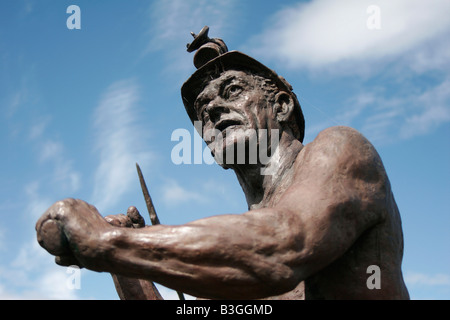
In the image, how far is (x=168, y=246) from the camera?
9.21 feet

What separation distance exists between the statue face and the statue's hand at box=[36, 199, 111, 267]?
1862 millimetres

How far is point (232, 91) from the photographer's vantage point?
490 cm

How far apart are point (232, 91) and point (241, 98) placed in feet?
0.41

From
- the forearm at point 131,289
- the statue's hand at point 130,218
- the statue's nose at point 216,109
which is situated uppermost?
the statue's nose at point 216,109

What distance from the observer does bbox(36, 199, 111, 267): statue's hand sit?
2861 mm

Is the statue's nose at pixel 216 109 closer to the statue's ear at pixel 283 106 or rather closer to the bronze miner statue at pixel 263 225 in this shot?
the bronze miner statue at pixel 263 225

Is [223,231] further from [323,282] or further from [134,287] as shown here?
[134,287]

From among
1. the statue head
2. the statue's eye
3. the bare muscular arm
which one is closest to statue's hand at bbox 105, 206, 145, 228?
the statue head

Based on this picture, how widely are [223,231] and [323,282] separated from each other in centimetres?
111

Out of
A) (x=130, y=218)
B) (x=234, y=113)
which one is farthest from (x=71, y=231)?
(x=234, y=113)

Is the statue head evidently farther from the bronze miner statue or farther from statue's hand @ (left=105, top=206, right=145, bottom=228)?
statue's hand @ (left=105, top=206, right=145, bottom=228)

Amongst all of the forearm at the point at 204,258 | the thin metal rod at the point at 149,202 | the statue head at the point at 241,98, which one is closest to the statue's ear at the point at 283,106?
the statue head at the point at 241,98

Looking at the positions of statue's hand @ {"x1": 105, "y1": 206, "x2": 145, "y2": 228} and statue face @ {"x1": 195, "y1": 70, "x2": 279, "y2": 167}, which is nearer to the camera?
statue's hand @ {"x1": 105, "y1": 206, "x2": 145, "y2": 228}

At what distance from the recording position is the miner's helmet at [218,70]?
508 cm
